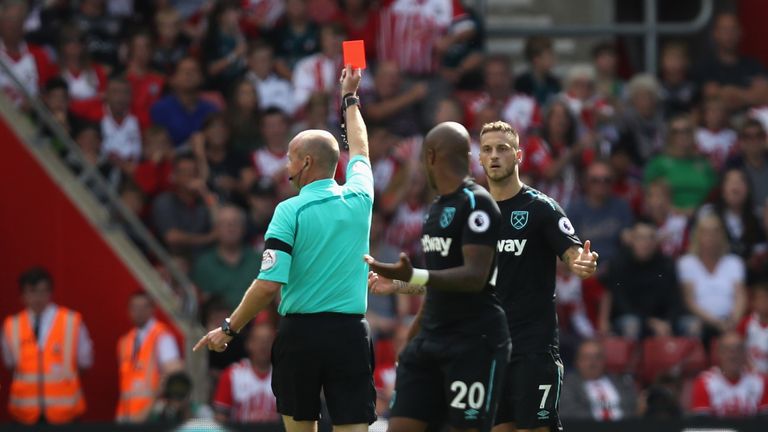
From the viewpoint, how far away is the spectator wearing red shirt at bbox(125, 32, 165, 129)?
1565 centimetres

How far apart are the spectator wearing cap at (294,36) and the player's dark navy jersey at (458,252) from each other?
27.7ft

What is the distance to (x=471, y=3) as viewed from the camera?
17812 millimetres

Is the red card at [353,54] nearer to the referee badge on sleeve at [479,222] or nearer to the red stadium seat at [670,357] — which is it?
the referee badge on sleeve at [479,222]

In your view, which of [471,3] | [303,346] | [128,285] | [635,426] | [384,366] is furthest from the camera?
[471,3]

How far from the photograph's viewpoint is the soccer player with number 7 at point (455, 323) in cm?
782

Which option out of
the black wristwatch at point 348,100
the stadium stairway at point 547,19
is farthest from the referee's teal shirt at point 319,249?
the stadium stairway at point 547,19

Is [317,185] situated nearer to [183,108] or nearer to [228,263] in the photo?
[228,263]

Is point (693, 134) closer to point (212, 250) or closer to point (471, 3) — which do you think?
point (471, 3)

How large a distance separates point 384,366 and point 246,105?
3312 mm

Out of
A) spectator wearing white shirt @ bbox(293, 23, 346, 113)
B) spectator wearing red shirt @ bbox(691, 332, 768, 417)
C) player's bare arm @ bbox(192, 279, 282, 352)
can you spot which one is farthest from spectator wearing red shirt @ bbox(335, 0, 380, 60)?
player's bare arm @ bbox(192, 279, 282, 352)

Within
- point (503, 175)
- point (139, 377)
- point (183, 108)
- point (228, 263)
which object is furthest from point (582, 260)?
point (183, 108)

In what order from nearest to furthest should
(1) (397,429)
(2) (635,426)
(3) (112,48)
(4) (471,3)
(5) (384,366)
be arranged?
1. (1) (397,429)
2. (2) (635,426)
3. (5) (384,366)
4. (3) (112,48)
5. (4) (471,3)

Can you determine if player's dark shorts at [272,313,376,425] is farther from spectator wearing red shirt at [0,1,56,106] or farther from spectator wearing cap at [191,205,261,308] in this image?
spectator wearing red shirt at [0,1,56,106]

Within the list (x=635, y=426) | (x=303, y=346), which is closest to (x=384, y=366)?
(x=635, y=426)
